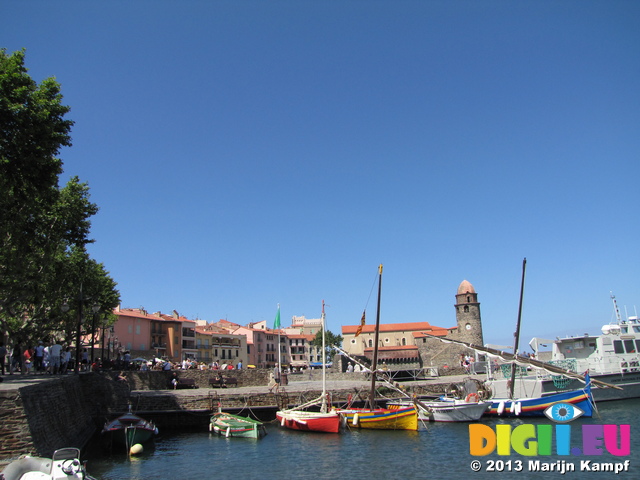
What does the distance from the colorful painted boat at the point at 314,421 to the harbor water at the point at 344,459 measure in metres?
0.42

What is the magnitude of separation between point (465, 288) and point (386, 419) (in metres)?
57.2

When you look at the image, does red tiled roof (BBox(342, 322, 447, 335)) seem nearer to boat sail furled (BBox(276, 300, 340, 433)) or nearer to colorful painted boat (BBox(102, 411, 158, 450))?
boat sail furled (BBox(276, 300, 340, 433))

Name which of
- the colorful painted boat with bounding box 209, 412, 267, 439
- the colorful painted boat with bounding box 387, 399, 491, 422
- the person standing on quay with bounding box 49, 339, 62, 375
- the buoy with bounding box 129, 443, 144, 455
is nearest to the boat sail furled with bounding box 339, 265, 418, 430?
the colorful painted boat with bounding box 387, 399, 491, 422

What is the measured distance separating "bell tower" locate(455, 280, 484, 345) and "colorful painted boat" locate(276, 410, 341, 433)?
5483 cm

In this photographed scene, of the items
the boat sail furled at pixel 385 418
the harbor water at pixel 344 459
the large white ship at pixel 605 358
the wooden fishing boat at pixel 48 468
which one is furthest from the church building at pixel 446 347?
the wooden fishing boat at pixel 48 468

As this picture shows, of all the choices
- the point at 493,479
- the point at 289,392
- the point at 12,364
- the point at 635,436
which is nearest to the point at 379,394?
the point at 289,392

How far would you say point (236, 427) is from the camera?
1057 inches

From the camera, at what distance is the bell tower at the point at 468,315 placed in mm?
77500

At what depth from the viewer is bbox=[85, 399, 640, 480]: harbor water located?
712 inches

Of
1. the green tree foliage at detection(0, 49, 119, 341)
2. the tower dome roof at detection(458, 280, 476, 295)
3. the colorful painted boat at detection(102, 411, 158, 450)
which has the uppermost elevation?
the green tree foliage at detection(0, 49, 119, 341)

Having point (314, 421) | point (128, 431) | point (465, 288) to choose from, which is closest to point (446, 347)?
point (465, 288)

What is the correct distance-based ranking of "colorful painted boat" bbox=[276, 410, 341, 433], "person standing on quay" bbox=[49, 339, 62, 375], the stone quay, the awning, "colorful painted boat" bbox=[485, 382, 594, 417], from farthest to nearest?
the awning
"colorful painted boat" bbox=[485, 382, 594, 417]
"colorful painted boat" bbox=[276, 410, 341, 433]
"person standing on quay" bbox=[49, 339, 62, 375]
the stone quay

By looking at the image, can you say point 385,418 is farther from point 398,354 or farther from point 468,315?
point 468,315

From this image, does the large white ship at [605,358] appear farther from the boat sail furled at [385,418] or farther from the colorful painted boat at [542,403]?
the boat sail furled at [385,418]
